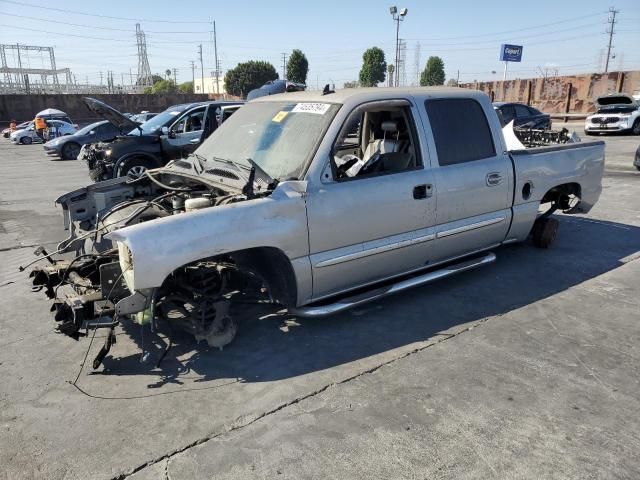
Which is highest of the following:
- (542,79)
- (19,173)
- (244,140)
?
(542,79)

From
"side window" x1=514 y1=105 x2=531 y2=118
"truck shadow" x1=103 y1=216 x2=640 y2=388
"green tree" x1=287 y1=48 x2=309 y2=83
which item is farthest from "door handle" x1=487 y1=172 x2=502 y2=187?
"green tree" x1=287 y1=48 x2=309 y2=83

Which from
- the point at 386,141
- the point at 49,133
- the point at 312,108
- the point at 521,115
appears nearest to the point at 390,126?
the point at 386,141

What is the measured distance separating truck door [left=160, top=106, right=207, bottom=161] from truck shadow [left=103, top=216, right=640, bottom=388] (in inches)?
298

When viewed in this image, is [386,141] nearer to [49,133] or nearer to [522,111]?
[522,111]

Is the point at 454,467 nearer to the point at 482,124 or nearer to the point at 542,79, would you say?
the point at 482,124

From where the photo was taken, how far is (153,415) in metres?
2.92

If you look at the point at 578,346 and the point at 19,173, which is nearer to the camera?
the point at 578,346

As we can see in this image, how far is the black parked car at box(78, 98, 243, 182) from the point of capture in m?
10.5

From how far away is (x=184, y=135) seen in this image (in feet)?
36.4

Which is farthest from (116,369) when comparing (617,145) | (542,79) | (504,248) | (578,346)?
(542,79)

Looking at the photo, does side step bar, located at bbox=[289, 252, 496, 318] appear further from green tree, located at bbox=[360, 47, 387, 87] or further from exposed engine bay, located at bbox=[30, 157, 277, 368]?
green tree, located at bbox=[360, 47, 387, 87]

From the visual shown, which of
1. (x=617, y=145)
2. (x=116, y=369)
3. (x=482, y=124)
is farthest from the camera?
(x=617, y=145)

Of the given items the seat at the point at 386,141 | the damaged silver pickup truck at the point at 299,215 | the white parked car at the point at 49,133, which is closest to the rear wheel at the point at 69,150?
the white parked car at the point at 49,133

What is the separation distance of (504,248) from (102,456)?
4.93 meters
